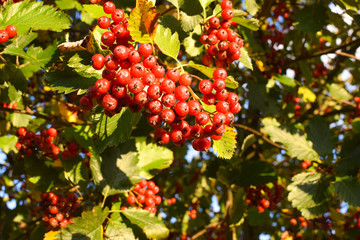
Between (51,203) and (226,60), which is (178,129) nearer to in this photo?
(226,60)

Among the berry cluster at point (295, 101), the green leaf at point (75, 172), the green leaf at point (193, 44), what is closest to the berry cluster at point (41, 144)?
the green leaf at point (75, 172)

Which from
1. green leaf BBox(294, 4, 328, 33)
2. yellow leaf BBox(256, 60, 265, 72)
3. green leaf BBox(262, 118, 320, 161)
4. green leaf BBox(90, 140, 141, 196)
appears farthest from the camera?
yellow leaf BBox(256, 60, 265, 72)

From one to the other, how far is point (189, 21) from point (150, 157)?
145cm

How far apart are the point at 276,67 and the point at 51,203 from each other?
3.12 meters

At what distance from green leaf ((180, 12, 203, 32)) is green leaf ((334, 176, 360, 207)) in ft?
7.12

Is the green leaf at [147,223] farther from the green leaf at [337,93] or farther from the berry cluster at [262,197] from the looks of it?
the green leaf at [337,93]

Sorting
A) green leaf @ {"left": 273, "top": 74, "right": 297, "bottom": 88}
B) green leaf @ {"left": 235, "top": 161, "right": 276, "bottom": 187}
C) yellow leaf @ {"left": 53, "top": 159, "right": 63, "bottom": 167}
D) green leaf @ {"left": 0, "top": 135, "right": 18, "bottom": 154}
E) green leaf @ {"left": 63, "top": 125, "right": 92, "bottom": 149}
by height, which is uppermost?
green leaf @ {"left": 273, "top": 74, "right": 297, "bottom": 88}

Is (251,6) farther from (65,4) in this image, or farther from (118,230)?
(118,230)

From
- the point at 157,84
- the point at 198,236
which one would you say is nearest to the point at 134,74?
the point at 157,84

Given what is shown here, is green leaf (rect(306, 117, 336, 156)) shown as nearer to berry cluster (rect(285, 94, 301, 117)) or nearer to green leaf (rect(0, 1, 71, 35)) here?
berry cluster (rect(285, 94, 301, 117))

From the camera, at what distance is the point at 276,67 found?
12.7 ft

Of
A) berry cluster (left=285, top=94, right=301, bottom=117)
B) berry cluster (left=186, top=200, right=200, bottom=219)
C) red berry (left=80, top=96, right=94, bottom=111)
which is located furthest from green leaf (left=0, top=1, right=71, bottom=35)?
berry cluster (left=285, top=94, right=301, bottom=117)

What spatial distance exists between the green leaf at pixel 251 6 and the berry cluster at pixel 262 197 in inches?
86.2

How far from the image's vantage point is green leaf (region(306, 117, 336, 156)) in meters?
3.40
